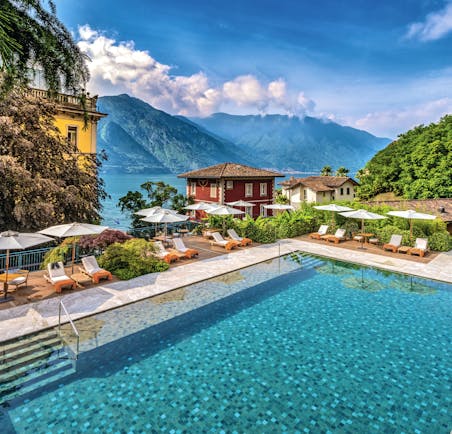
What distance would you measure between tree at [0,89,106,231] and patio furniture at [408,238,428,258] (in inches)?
694

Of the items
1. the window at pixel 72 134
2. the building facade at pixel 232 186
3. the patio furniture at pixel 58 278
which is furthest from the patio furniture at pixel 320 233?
the window at pixel 72 134

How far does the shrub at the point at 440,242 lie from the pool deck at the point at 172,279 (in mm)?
762

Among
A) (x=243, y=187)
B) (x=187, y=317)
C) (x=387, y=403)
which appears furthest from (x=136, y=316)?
(x=243, y=187)

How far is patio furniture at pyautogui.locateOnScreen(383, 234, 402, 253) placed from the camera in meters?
16.9

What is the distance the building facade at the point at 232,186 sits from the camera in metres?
31.3

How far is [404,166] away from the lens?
4603 centimetres

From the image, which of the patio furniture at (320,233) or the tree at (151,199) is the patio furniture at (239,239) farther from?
the tree at (151,199)

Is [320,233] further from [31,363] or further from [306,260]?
[31,363]

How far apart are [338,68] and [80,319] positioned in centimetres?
4200

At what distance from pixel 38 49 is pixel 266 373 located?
805cm

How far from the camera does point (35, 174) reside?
52.4ft

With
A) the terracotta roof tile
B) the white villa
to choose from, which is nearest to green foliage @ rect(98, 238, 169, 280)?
the terracotta roof tile

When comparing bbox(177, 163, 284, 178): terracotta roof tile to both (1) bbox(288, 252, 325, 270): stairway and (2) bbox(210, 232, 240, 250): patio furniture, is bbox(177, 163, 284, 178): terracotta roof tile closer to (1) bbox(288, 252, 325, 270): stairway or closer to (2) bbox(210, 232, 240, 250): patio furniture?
(2) bbox(210, 232, 240, 250): patio furniture

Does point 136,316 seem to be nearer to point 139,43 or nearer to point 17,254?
point 17,254
